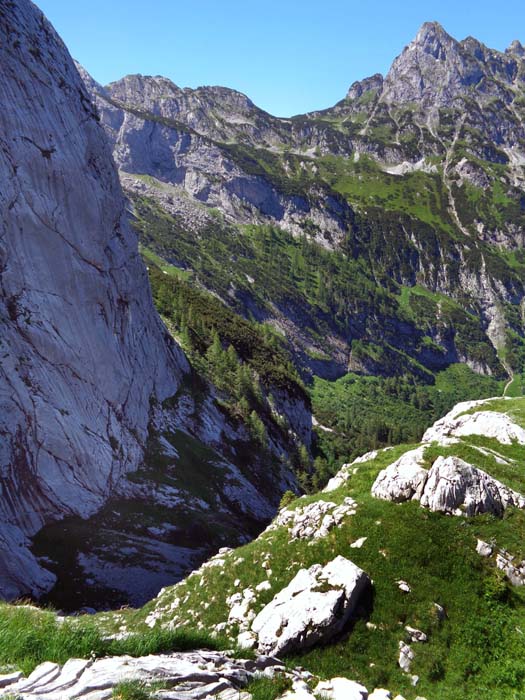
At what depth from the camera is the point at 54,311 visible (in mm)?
44812

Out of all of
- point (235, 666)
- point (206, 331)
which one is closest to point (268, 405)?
point (206, 331)

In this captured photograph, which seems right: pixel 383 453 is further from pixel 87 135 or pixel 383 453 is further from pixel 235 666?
pixel 87 135

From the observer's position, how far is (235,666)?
37.2ft

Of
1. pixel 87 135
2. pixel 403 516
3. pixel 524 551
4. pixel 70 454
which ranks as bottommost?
pixel 524 551

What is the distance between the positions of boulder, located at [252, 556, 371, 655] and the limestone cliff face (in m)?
23.5

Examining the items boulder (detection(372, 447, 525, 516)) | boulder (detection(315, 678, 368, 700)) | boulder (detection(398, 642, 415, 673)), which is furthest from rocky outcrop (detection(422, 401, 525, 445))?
boulder (detection(315, 678, 368, 700))

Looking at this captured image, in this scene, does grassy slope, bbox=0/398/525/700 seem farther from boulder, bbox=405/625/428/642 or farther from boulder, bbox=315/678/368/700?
boulder, bbox=315/678/368/700

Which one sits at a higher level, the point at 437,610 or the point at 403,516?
the point at 403,516

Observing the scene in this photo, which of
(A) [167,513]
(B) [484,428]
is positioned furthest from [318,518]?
(A) [167,513]

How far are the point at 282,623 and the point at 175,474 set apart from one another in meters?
37.6

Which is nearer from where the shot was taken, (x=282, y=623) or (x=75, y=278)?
(x=282, y=623)

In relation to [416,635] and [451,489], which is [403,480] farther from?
[416,635]

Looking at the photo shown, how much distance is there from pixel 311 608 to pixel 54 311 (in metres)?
38.7

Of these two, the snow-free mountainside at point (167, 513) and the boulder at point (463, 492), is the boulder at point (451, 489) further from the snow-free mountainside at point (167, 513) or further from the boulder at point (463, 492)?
the snow-free mountainside at point (167, 513)
